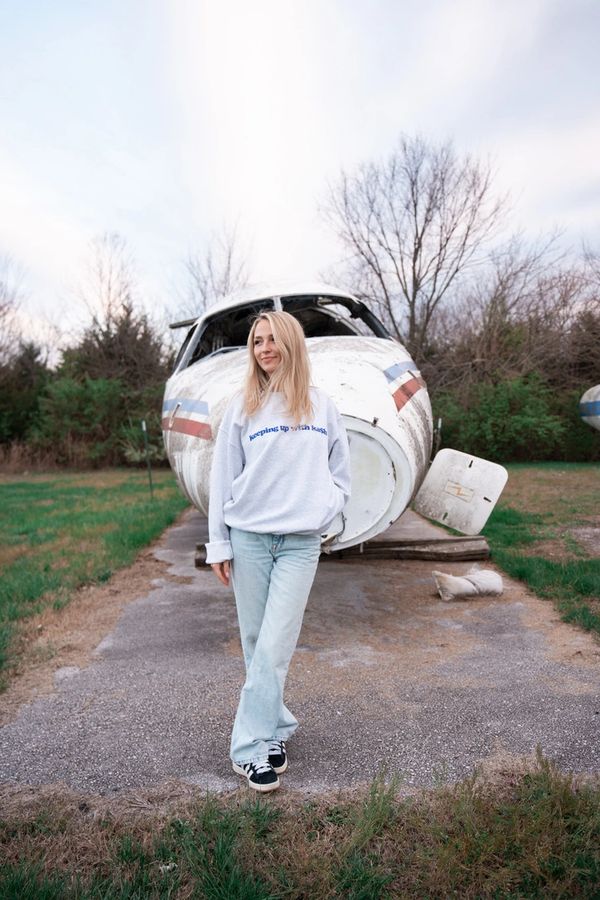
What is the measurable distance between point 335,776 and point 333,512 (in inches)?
45.2

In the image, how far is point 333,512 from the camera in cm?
279

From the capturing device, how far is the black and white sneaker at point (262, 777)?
2.65m

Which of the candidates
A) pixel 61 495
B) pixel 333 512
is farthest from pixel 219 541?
pixel 61 495

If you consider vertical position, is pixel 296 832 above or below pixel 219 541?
below

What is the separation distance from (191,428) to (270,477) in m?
2.81

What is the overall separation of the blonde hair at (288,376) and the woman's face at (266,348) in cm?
2

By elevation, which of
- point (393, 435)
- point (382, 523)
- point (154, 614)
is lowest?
point (154, 614)

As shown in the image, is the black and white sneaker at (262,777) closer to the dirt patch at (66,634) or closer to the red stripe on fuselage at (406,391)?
the dirt patch at (66,634)

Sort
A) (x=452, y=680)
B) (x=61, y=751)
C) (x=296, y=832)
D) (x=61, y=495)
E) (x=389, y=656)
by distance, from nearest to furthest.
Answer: (x=296, y=832), (x=61, y=751), (x=452, y=680), (x=389, y=656), (x=61, y=495)

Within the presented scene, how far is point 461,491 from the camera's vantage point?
6871 mm

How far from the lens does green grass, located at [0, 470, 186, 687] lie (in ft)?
18.6

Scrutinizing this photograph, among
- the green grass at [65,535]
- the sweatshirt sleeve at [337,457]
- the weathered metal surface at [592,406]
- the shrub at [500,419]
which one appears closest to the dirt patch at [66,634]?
the green grass at [65,535]

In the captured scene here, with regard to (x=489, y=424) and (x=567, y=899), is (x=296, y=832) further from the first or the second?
(x=489, y=424)

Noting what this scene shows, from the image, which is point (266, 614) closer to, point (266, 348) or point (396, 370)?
point (266, 348)
